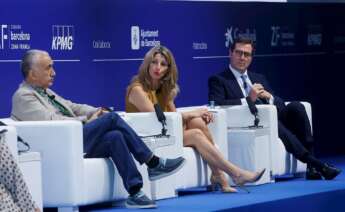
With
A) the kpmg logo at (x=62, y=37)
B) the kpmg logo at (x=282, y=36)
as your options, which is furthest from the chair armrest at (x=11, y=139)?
the kpmg logo at (x=282, y=36)

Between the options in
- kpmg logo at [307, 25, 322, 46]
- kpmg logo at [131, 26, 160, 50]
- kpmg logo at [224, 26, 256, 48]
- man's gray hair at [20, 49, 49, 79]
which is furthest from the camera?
kpmg logo at [307, 25, 322, 46]

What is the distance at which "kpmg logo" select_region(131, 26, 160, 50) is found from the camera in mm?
10695

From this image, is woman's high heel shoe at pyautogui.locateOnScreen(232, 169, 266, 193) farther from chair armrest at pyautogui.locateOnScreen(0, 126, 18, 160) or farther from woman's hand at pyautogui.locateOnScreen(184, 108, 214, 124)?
chair armrest at pyautogui.locateOnScreen(0, 126, 18, 160)

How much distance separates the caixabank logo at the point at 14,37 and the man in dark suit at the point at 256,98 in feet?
5.61

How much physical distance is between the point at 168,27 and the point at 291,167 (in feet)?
6.16

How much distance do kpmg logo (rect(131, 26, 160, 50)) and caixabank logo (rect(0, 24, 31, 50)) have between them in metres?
1.52

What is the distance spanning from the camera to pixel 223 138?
9.45 meters

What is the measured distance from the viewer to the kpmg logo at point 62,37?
9.66m

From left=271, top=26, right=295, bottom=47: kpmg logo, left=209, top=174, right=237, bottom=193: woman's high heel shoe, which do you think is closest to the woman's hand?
left=209, top=174, right=237, bottom=193: woman's high heel shoe

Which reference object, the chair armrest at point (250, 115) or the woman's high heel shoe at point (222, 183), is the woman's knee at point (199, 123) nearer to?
the woman's high heel shoe at point (222, 183)

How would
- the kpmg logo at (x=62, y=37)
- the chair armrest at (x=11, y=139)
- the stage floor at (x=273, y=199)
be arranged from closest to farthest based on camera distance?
the chair armrest at (x=11, y=139)
the stage floor at (x=273, y=199)
the kpmg logo at (x=62, y=37)

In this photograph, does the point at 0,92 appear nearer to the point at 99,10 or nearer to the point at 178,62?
the point at 99,10

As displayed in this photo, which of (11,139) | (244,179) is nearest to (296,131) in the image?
(244,179)

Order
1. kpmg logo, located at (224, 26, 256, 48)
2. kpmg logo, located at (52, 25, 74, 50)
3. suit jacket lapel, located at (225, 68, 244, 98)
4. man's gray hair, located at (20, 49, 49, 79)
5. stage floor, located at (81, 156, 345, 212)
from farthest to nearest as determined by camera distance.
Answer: kpmg logo, located at (224, 26, 256, 48)
suit jacket lapel, located at (225, 68, 244, 98)
kpmg logo, located at (52, 25, 74, 50)
stage floor, located at (81, 156, 345, 212)
man's gray hair, located at (20, 49, 49, 79)
